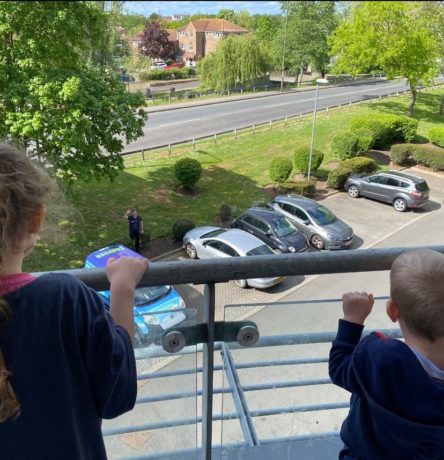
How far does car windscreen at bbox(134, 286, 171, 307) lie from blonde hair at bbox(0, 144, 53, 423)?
319 millimetres

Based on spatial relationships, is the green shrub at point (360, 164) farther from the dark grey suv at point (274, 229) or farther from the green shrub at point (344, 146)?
the dark grey suv at point (274, 229)

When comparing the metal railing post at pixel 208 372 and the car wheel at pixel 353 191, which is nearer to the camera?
the metal railing post at pixel 208 372

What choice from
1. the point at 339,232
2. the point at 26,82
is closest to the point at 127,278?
the point at 26,82

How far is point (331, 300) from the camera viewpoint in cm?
102

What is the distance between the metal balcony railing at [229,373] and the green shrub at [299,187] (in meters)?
11.0

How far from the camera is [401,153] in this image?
48.6ft

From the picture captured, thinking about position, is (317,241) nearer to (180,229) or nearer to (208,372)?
(180,229)

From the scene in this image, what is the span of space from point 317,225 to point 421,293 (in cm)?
834

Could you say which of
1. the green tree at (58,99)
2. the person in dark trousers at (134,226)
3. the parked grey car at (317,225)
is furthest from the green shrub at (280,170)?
the green tree at (58,99)

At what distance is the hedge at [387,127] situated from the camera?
15.8 m

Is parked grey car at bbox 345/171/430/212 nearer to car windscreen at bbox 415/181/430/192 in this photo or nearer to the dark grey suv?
car windscreen at bbox 415/181/430/192

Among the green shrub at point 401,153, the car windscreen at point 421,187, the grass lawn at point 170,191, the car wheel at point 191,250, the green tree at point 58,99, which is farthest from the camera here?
the green shrub at point 401,153

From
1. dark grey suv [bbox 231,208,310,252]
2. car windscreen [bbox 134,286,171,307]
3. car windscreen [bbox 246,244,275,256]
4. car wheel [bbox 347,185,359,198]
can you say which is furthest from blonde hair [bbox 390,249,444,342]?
car wheel [bbox 347,185,359,198]

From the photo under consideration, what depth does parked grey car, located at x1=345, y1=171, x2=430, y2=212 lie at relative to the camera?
37.0 feet
